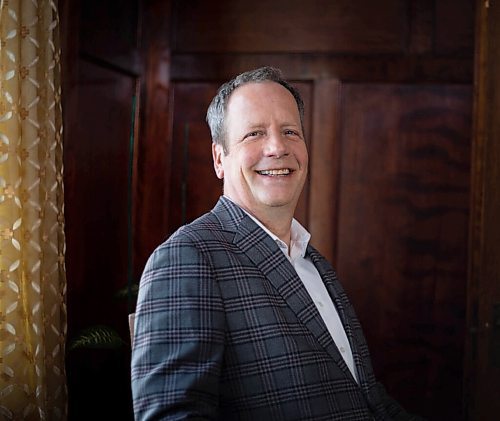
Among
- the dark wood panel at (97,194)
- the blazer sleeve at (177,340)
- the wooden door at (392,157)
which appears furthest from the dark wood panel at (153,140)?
the blazer sleeve at (177,340)

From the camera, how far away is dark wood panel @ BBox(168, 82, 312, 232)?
3133mm

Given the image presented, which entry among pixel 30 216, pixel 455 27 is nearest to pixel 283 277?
pixel 30 216

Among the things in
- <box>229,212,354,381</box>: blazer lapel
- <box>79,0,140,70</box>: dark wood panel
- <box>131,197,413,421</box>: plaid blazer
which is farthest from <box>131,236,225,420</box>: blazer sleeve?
<box>79,0,140,70</box>: dark wood panel

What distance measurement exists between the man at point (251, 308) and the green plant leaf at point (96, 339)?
0.95 meters

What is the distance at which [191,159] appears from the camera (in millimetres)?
3152

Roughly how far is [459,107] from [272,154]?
5.72 feet

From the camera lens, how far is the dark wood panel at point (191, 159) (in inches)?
123

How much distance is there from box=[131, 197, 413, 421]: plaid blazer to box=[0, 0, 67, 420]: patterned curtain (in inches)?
30.9

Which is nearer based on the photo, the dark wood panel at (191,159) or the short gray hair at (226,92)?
the short gray hair at (226,92)

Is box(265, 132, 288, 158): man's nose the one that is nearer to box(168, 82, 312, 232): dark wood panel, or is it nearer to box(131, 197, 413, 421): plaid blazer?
box(131, 197, 413, 421): plaid blazer

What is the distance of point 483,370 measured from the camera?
2.24 metres

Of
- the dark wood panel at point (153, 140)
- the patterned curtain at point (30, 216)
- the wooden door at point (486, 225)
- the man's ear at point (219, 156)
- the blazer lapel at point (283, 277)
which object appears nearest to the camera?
the blazer lapel at point (283, 277)

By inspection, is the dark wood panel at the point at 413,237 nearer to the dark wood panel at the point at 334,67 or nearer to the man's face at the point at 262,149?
the dark wood panel at the point at 334,67

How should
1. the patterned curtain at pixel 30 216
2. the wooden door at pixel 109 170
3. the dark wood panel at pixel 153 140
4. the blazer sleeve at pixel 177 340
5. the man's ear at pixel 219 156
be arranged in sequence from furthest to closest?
the dark wood panel at pixel 153 140, the wooden door at pixel 109 170, the patterned curtain at pixel 30 216, the man's ear at pixel 219 156, the blazer sleeve at pixel 177 340
